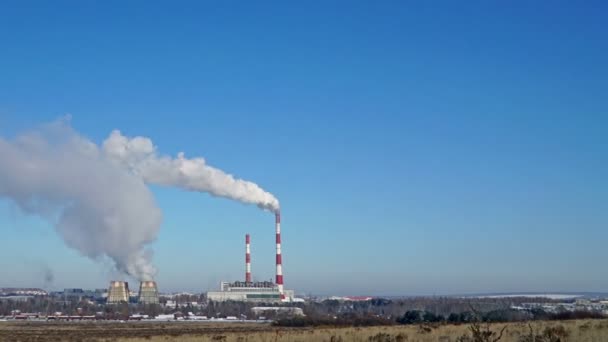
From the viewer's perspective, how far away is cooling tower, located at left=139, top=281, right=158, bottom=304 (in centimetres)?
14775

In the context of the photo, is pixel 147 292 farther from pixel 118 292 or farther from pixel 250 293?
pixel 250 293

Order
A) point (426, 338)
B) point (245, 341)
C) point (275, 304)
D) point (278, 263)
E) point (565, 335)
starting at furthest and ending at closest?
point (275, 304) → point (278, 263) → point (245, 341) → point (426, 338) → point (565, 335)

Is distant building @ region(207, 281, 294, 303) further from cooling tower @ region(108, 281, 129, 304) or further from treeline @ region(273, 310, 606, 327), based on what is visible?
treeline @ region(273, 310, 606, 327)

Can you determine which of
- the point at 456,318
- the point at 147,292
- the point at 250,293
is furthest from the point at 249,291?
the point at 456,318

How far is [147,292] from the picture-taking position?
149125mm

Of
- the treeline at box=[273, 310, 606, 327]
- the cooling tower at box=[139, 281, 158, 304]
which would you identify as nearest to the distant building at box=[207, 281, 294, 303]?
the cooling tower at box=[139, 281, 158, 304]

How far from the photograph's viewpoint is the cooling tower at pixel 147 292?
5817 inches

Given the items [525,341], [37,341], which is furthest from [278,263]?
[525,341]

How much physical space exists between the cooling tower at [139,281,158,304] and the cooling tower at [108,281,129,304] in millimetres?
10540

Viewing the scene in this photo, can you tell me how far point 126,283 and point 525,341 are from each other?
15037 centimetres

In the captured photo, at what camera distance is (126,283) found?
15838 centimetres

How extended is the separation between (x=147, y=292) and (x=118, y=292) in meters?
13.4

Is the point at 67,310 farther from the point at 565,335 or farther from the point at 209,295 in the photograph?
the point at 565,335

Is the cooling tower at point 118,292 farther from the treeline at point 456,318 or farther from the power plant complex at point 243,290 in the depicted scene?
the treeline at point 456,318
